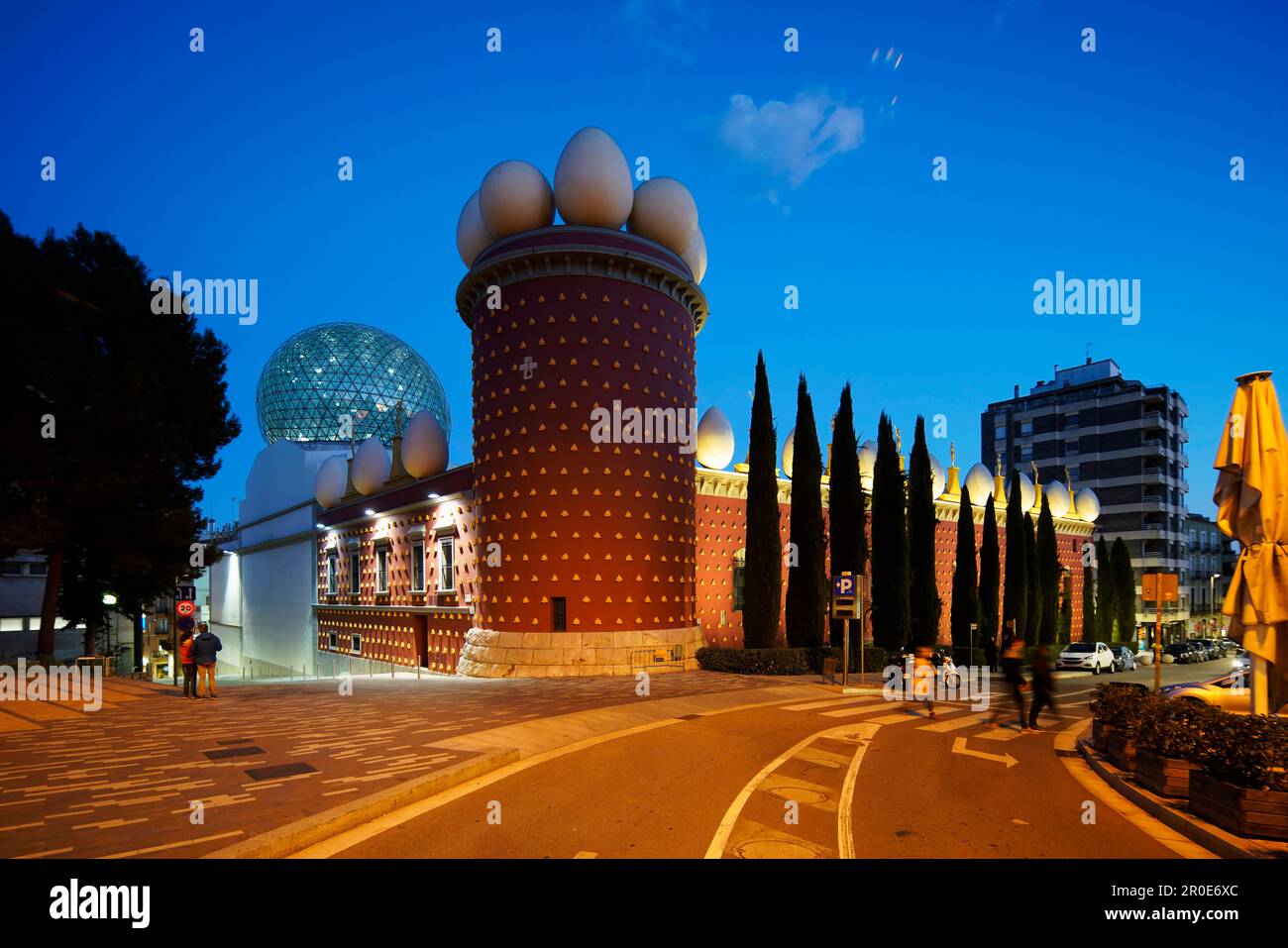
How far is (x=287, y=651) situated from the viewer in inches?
1681

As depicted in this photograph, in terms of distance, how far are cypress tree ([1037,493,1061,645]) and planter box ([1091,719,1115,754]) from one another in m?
33.2

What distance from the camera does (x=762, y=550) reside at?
26.3 meters

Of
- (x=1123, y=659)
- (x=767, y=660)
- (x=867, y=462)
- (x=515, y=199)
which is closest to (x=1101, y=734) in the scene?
(x=767, y=660)

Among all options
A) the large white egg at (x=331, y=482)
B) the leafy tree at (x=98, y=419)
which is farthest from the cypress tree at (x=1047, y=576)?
the leafy tree at (x=98, y=419)

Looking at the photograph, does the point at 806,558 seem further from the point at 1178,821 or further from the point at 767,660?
the point at 1178,821

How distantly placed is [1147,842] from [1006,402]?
81.6 m

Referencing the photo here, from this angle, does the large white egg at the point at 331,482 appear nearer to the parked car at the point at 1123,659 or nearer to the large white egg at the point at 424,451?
the large white egg at the point at 424,451

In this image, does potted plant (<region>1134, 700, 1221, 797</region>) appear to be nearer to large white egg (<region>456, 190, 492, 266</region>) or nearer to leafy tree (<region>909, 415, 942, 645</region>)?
leafy tree (<region>909, 415, 942, 645</region>)

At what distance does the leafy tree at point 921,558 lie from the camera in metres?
30.7

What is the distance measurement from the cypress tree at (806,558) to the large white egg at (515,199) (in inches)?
522

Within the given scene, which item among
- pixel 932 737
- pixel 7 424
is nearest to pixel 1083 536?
pixel 932 737

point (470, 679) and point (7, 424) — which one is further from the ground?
point (7, 424)

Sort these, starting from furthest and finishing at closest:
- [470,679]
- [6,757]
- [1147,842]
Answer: [470,679] < [6,757] < [1147,842]
